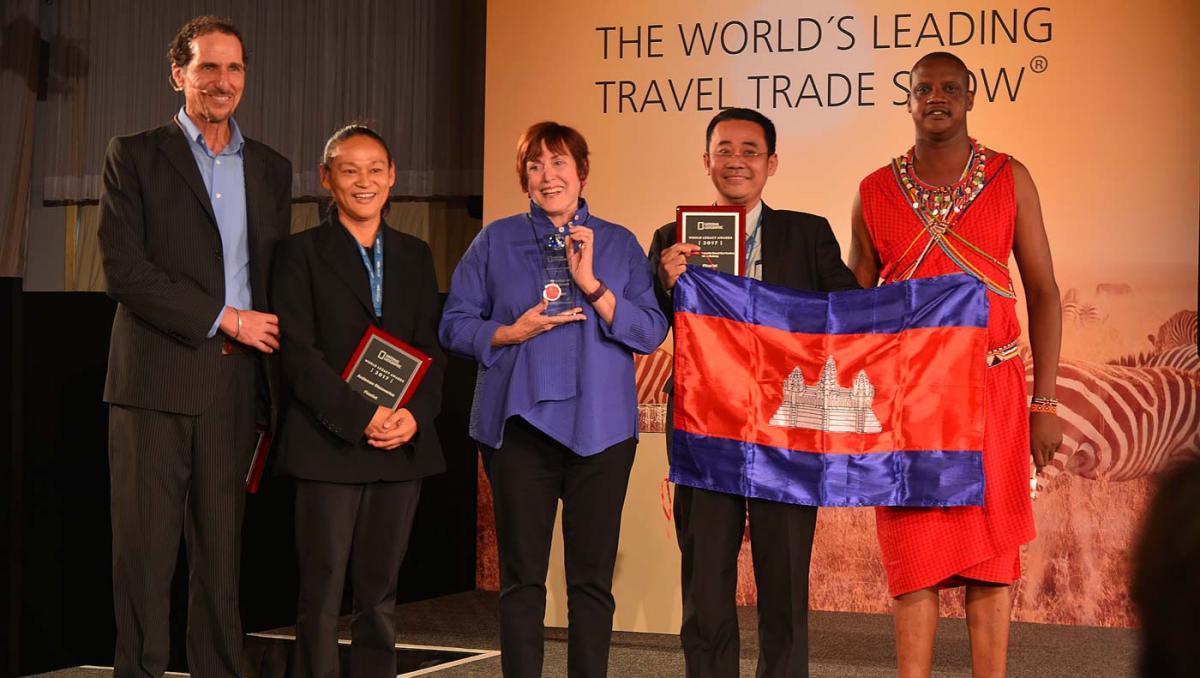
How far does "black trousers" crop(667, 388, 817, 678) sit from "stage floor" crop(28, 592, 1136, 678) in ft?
4.18

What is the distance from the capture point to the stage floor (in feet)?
14.9

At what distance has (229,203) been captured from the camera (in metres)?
3.40

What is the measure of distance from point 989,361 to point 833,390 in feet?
1.27

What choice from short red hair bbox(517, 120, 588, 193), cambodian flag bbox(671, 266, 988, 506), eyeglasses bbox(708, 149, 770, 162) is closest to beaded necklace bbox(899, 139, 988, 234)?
cambodian flag bbox(671, 266, 988, 506)

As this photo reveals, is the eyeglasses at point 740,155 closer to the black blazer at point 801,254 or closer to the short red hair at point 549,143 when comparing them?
the black blazer at point 801,254

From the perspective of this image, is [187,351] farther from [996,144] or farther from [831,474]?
[996,144]

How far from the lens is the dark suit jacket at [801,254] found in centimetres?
333

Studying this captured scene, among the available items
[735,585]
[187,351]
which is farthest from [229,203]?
[735,585]

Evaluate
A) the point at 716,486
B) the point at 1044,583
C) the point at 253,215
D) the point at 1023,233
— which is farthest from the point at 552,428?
the point at 1044,583

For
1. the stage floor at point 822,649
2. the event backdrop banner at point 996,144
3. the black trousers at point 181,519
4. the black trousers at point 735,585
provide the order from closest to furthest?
the black trousers at point 735,585, the black trousers at point 181,519, the stage floor at point 822,649, the event backdrop banner at point 996,144

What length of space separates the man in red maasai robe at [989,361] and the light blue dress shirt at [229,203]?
1.63 metres

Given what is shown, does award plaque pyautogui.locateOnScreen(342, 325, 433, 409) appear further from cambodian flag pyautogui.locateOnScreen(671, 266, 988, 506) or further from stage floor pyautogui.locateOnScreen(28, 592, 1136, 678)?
stage floor pyautogui.locateOnScreen(28, 592, 1136, 678)

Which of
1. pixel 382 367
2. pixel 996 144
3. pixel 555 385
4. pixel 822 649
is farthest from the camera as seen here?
pixel 996 144

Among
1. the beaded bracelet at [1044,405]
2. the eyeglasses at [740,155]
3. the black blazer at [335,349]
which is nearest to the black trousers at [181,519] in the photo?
the black blazer at [335,349]
